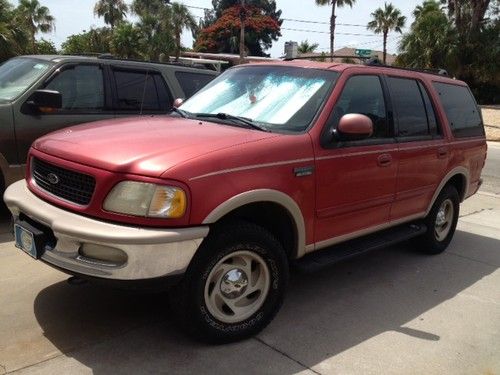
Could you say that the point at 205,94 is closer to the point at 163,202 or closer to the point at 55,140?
the point at 55,140

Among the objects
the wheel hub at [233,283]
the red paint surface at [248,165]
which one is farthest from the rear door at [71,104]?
the wheel hub at [233,283]

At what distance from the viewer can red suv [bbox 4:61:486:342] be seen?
306 cm

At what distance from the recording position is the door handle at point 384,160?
439 cm

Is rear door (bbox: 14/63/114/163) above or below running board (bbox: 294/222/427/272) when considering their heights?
above

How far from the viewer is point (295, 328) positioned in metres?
3.82

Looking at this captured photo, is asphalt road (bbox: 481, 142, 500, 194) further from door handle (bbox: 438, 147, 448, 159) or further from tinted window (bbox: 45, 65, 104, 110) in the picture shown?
tinted window (bbox: 45, 65, 104, 110)

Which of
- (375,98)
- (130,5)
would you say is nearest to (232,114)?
(375,98)

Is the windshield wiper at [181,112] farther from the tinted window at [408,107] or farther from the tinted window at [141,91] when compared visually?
the tinted window at [141,91]

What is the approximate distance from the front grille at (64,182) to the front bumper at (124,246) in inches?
5.1

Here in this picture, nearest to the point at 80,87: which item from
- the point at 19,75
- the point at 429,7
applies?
the point at 19,75

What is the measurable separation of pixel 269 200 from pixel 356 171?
0.96 metres

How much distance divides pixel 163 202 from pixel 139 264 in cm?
36

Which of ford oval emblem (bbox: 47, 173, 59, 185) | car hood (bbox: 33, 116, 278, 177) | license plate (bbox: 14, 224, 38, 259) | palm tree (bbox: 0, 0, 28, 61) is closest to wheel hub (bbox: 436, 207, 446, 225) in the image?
car hood (bbox: 33, 116, 278, 177)

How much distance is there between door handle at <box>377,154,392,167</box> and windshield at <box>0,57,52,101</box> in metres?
3.74
